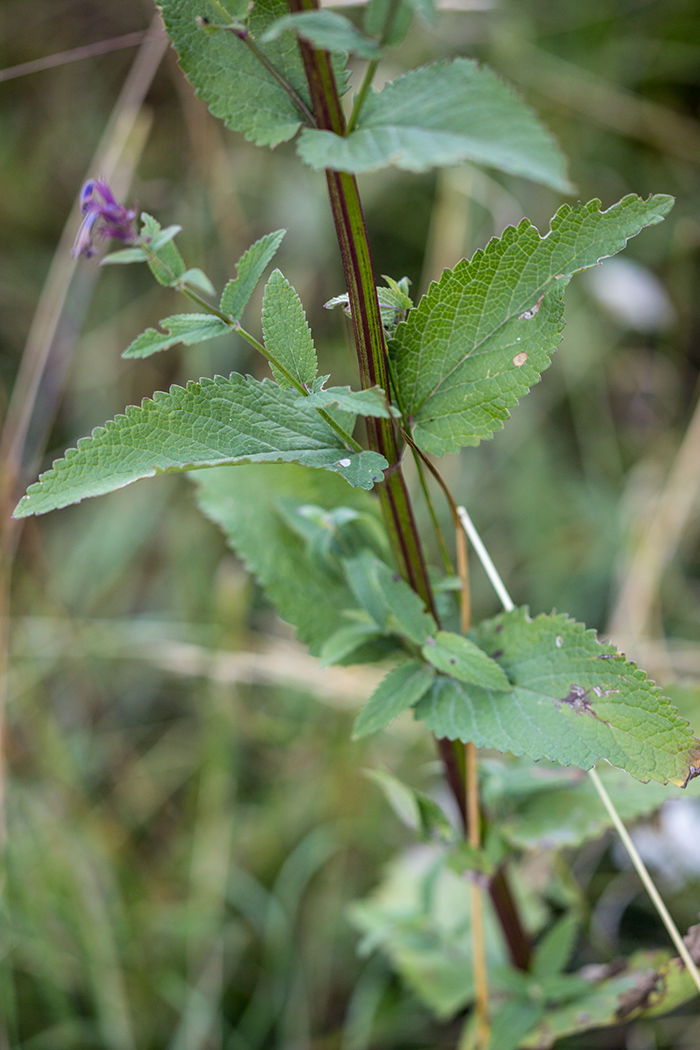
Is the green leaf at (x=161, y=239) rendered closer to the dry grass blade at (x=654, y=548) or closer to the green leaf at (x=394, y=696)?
the green leaf at (x=394, y=696)

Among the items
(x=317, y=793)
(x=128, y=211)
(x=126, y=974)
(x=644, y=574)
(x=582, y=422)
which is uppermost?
(x=128, y=211)

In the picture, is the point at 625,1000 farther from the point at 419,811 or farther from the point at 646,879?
the point at 419,811

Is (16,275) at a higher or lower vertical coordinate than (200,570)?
higher

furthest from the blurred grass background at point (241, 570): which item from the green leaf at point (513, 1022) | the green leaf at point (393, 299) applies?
the green leaf at point (393, 299)

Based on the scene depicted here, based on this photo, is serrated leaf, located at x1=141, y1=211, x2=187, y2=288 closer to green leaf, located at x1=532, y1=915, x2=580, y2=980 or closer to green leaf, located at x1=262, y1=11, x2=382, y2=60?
green leaf, located at x1=262, y1=11, x2=382, y2=60

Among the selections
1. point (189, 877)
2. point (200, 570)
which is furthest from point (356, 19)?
point (189, 877)

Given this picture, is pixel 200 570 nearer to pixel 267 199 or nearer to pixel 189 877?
pixel 189 877

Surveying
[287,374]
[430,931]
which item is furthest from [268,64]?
[430,931]
